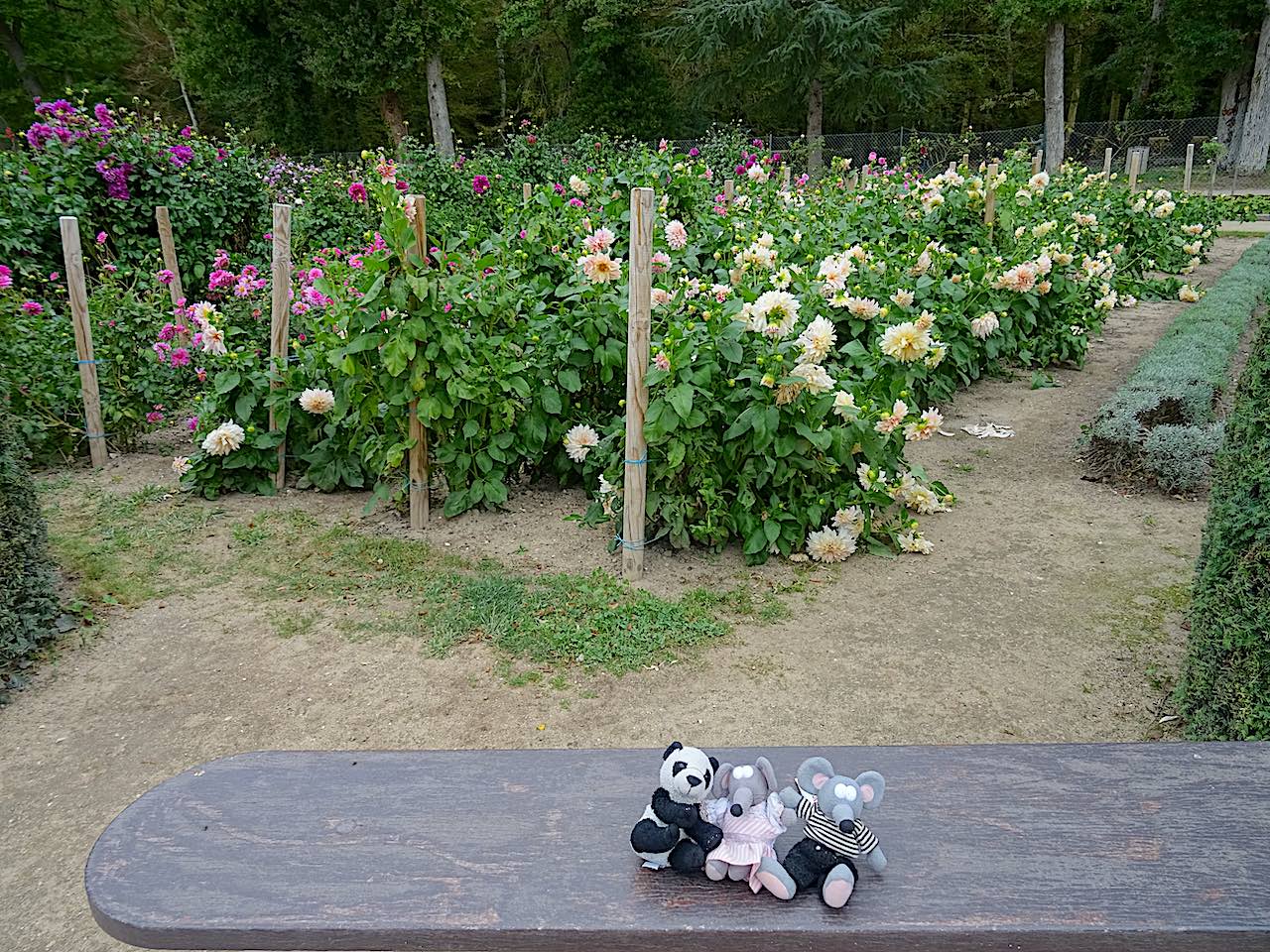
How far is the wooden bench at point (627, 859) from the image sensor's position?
126 centimetres

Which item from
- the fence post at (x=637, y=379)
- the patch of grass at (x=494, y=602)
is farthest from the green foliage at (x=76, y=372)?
the fence post at (x=637, y=379)

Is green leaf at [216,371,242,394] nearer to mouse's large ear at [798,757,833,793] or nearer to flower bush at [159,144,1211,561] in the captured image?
flower bush at [159,144,1211,561]

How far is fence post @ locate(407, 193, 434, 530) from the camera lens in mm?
3830

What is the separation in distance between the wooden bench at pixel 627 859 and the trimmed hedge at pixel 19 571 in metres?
2.03

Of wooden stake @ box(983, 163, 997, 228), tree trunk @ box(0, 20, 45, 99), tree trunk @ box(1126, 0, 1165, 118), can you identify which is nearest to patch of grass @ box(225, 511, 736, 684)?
wooden stake @ box(983, 163, 997, 228)

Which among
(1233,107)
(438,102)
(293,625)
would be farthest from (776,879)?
(1233,107)

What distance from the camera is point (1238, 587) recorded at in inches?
88.2

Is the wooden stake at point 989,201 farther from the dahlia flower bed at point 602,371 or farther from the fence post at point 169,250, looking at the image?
the fence post at point 169,250

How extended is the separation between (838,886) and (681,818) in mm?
239

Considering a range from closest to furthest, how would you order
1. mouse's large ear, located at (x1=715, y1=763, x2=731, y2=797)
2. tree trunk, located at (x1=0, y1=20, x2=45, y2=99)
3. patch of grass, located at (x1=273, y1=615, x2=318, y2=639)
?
mouse's large ear, located at (x1=715, y1=763, x2=731, y2=797) < patch of grass, located at (x1=273, y1=615, x2=318, y2=639) < tree trunk, located at (x1=0, y1=20, x2=45, y2=99)

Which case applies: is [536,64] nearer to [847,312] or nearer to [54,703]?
[847,312]

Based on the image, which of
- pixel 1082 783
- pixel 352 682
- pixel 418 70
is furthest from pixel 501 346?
pixel 418 70

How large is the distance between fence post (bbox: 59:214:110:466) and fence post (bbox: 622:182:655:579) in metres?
3.35

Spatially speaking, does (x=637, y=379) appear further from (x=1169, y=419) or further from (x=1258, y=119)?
(x=1258, y=119)
